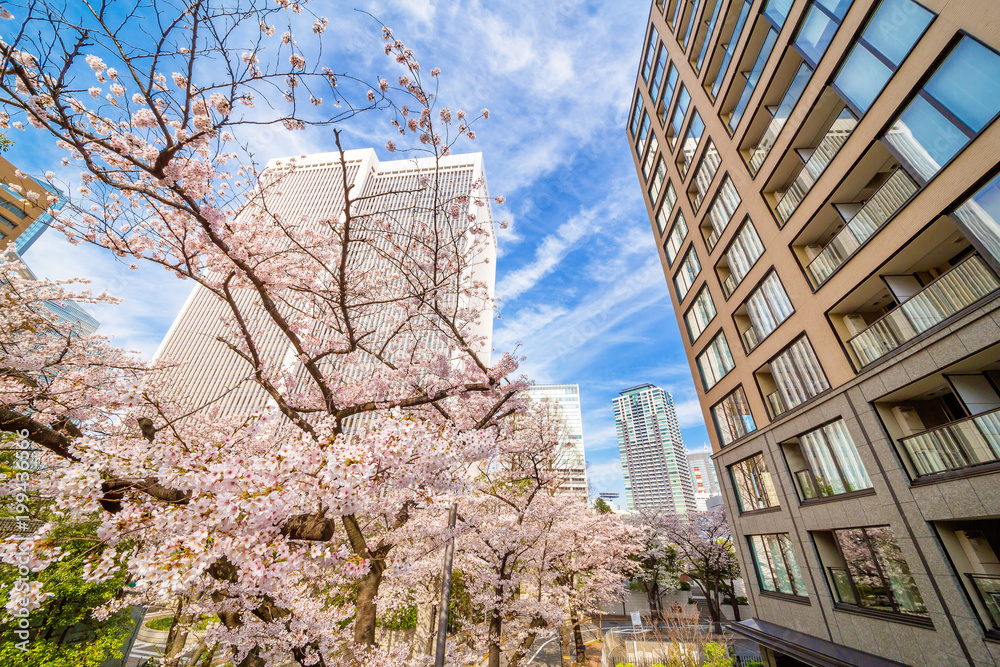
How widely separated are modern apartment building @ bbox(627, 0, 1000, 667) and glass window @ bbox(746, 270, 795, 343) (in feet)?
0.22

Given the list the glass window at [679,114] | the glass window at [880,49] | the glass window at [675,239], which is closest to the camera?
the glass window at [880,49]

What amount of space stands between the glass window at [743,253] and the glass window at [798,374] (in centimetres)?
370

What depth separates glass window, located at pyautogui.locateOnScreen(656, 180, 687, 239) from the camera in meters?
21.5

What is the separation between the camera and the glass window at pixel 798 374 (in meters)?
11.6

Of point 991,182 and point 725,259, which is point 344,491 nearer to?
point 991,182

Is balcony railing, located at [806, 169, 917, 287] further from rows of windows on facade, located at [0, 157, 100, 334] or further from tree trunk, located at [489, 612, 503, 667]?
rows of windows on facade, located at [0, 157, 100, 334]

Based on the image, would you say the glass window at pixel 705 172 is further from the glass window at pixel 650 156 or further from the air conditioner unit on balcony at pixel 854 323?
the air conditioner unit on balcony at pixel 854 323

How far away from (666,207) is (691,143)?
154 inches

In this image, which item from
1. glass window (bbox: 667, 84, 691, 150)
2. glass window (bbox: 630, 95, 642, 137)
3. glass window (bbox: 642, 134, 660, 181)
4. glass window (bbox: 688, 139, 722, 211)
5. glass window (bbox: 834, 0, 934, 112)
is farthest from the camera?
glass window (bbox: 630, 95, 642, 137)

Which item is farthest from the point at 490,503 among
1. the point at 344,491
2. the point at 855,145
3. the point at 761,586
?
the point at 855,145

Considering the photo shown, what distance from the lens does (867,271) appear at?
9836mm

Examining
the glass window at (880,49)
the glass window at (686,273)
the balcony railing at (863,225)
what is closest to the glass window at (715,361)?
the glass window at (686,273)

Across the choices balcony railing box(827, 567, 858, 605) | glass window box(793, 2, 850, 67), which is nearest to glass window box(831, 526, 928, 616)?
balcony railing box(827, 567, 858, 605)

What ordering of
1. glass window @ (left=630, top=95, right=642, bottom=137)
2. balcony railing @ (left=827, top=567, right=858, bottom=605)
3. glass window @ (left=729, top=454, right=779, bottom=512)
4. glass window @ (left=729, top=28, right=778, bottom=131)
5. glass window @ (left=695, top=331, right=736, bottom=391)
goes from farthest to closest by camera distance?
glass window @ (left=630, top=95, right=642, bottom=137)
glass window @ (left=695, top=331, right=736, bottom=391)
glass window @ (left=729, top=454, right=779, bottom=512)
glass window @ (left=729, top=28, right=778, bottom=131)
balcony railing @ (left=827, top=567, right=858, bottom=605)
